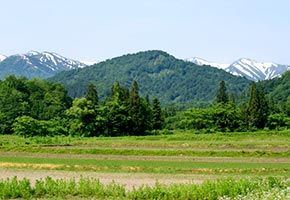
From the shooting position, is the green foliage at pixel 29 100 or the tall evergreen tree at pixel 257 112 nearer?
the tall evergreen tree at pixel 257 112

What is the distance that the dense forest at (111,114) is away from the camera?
83875 millimetres

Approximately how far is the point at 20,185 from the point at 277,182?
10319 millimetres

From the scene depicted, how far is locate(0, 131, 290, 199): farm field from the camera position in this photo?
25.7m

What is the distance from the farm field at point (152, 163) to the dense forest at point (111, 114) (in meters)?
19.0

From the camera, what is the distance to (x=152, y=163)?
3622 centimetres

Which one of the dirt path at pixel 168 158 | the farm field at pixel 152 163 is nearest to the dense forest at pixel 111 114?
the farm field at pixel 152 163

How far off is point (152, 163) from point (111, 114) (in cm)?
4957

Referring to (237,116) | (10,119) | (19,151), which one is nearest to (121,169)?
(19,151)

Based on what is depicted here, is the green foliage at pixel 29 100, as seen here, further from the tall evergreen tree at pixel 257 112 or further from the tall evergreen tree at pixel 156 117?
the tall evergreen tree at pixel 257 112

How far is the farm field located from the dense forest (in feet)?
62.5

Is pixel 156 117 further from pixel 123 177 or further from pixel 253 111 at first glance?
pixel 123 177

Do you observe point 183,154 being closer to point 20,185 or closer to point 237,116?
point 20,185

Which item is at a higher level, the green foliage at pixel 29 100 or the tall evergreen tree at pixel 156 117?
the green foliage at pixel 29 100

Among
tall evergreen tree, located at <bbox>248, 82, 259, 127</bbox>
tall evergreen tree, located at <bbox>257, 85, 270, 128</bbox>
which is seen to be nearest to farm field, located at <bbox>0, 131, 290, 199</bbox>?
tall evergreen tree, located at <bbox>248, 82, 259, 127</bbox>
